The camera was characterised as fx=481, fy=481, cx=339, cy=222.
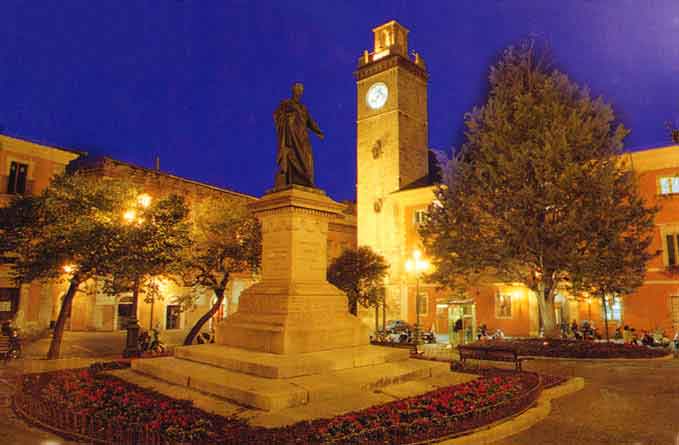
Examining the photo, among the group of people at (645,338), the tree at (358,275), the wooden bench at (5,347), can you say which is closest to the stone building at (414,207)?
the group of people at (645,338)

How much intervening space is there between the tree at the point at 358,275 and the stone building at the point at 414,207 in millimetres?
3182

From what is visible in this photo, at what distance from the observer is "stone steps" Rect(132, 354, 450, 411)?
283 inches

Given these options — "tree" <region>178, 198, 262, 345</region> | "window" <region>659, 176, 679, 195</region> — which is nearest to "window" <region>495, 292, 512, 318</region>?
"window" <region>659, 176, 679, 195</region>

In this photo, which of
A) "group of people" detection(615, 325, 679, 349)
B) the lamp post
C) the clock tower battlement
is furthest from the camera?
the clock tower battlement

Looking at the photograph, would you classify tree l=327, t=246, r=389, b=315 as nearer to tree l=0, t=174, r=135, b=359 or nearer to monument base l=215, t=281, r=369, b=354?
tree l=0, t=174, r=135, b=359

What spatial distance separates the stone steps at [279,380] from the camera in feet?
23.6

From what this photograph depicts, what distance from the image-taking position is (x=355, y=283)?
30.8 meters

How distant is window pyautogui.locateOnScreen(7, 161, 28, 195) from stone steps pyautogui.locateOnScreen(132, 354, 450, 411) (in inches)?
853

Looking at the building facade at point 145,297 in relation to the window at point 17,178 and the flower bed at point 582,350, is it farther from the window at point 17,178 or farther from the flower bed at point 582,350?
the flower bed at point 582,350

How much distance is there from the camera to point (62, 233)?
49.7 ft

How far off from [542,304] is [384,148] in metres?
23.3

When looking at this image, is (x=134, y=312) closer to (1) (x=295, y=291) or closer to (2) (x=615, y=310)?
(1) (x=295, y=291)

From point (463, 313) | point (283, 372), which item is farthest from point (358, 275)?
point (283, 372)

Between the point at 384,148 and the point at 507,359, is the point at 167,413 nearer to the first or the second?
the point at 507,359
